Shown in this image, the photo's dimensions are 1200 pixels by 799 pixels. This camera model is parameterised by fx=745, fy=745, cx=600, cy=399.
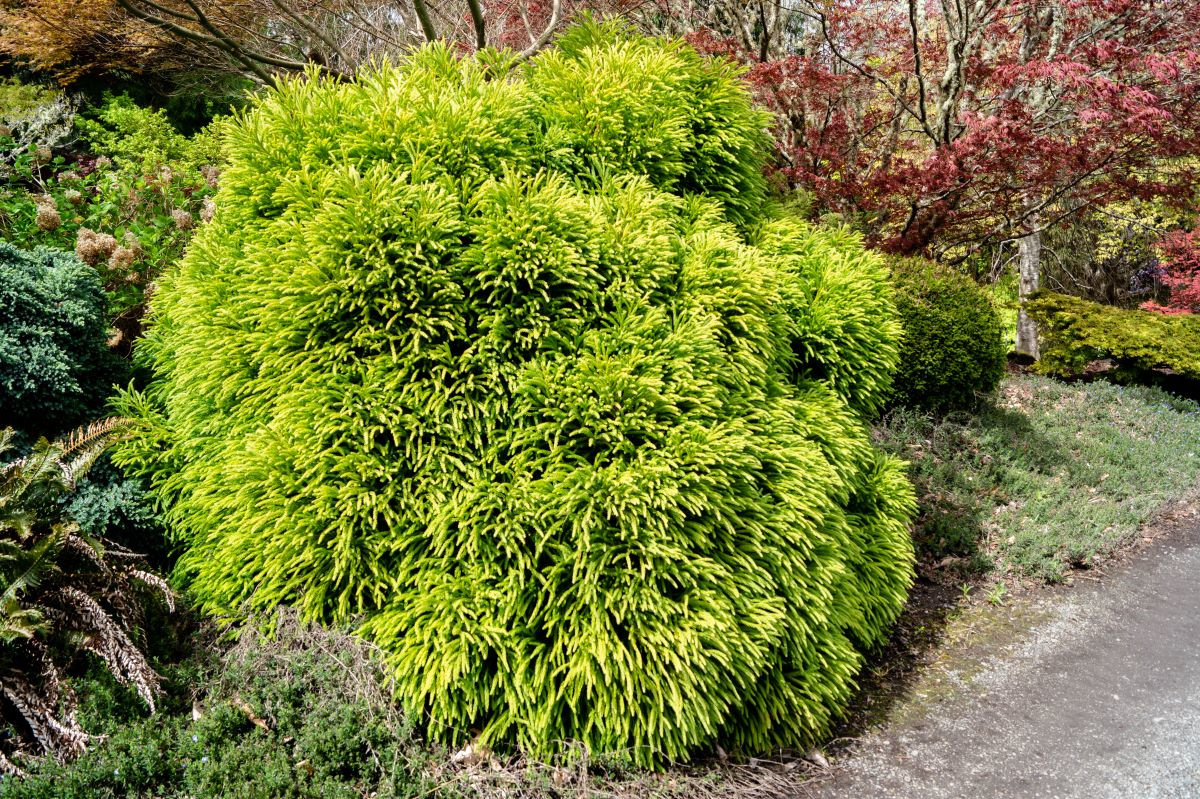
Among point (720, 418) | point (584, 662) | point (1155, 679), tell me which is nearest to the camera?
point (584, 662)

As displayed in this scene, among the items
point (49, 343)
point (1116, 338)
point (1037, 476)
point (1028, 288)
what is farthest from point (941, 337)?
point (1028, 288)

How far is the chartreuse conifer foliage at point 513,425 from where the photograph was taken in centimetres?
257

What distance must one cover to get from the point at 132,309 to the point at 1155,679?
5.89 metres

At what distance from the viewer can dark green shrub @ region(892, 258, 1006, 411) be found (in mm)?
5617

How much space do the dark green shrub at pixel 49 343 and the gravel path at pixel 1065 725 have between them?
362cm

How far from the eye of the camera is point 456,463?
2.70 metres

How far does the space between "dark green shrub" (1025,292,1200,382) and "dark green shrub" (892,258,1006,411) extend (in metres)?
3.03

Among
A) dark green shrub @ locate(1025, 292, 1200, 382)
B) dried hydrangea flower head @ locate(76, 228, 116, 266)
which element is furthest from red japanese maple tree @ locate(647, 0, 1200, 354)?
dried hydrangea flower head @ locate(76, 228, 116, 266)

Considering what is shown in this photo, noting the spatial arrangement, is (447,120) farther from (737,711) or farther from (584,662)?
(737,711)

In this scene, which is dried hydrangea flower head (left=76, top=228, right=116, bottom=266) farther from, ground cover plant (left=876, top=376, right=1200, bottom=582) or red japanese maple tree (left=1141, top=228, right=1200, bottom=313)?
red japanese maple tree (left=1141, top=228, right=1200, bottom=313)

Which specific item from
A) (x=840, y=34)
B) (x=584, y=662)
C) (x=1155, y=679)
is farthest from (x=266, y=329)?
(x=840, y=34)

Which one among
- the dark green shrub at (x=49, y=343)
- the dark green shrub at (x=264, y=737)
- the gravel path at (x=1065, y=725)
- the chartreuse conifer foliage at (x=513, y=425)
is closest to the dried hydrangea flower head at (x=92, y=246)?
the dark green shrub at (x=49, y=343)

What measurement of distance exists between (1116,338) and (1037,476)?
3.71 m

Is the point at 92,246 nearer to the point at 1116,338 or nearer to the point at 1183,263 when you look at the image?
the point at 1116,338
